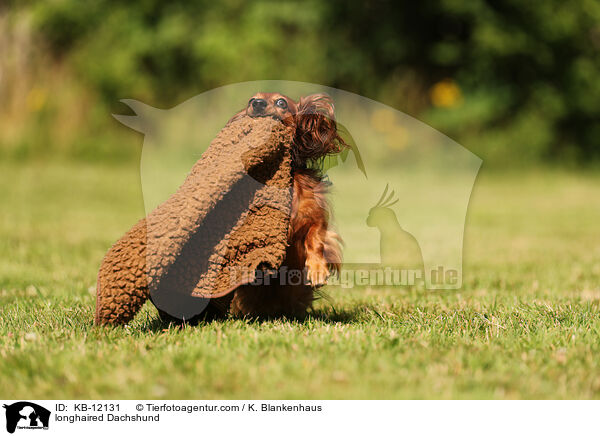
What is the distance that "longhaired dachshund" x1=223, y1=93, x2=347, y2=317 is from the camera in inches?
123

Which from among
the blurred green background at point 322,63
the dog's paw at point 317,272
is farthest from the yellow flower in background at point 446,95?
the dog's paw at point 317,272

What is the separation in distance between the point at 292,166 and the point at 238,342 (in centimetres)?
93

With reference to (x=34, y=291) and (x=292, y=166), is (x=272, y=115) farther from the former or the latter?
(x=34, y=291)

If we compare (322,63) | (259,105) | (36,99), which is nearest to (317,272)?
(259,105)

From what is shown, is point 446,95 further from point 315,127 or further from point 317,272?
point 317,272

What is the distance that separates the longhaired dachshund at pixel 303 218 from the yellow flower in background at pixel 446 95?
1090cm

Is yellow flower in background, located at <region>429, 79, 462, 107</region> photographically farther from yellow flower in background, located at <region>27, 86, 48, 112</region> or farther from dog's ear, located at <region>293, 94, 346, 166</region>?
dog's ear, located at <region>293, 94, 346, 166</region>

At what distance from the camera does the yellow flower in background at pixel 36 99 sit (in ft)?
40.1

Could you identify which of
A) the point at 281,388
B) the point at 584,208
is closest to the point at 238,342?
the point at 281,388

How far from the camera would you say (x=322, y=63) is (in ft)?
47.9

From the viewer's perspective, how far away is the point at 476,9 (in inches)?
533
